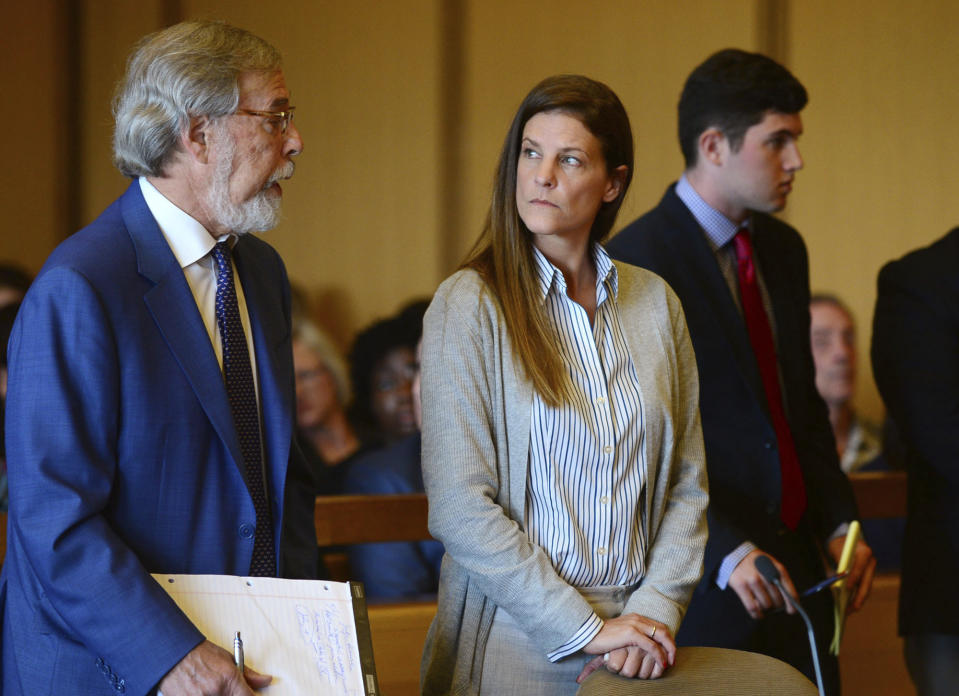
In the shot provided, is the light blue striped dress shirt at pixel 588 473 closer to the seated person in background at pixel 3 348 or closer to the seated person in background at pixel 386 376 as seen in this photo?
the seated person in background at pixel 3 348

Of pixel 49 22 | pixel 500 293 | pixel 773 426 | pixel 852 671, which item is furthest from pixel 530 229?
pixel 49 22

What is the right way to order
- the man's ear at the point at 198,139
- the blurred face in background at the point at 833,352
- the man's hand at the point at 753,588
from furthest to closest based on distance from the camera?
the blurred face in background at the point at 833,352 < the man's hand at the point at 753,588 < the man's ear at the point at 198,139

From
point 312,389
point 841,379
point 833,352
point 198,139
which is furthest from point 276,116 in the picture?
point 833,352

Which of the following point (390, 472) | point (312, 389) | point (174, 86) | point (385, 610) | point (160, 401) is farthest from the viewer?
point (312, 389)

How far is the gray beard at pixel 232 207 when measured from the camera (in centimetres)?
180

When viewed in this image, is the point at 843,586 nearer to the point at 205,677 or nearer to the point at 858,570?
the point at 858,570

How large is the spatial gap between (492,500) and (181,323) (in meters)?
0.54

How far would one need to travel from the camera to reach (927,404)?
8.76 ft

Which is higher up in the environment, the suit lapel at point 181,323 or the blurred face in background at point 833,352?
the suit lapel at point 181,323

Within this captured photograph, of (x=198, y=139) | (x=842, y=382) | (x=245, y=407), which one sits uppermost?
(x=198, y=139)

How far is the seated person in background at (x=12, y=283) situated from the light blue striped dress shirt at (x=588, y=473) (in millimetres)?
2499

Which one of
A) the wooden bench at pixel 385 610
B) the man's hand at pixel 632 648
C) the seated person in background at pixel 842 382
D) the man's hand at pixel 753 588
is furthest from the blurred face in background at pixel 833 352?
the man's hand at pixel 632 648

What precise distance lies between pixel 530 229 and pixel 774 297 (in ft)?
2.93

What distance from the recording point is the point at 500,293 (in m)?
1.90
